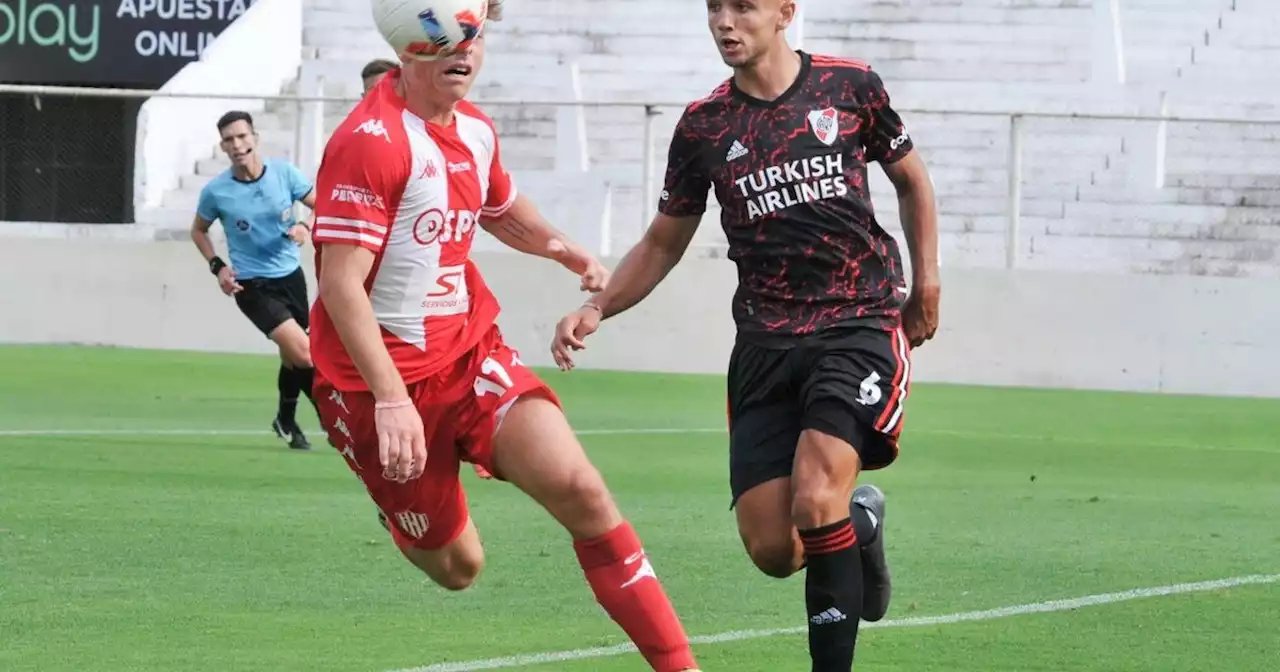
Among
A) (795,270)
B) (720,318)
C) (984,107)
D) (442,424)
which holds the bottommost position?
(720,318)

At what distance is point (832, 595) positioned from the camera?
21.5 feet

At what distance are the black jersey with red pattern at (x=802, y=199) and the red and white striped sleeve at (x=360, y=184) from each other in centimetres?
112

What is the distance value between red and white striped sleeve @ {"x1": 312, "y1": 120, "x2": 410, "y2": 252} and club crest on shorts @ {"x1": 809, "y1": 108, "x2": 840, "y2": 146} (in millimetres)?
1317

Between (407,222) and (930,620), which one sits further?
(930,620)

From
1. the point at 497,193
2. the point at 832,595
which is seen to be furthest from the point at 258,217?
the point at 832,595

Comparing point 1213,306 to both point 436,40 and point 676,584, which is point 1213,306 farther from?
point 436,40

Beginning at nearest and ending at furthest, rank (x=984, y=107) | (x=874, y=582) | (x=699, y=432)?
(x=874, y=582)
(x=699, y=432)
(x=984, y=107)

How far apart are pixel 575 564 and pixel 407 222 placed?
3164 millimetres

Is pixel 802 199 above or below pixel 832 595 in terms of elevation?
above

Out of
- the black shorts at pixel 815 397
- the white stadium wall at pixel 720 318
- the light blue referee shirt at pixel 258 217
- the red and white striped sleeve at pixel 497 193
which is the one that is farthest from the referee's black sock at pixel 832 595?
the white stadium wall at pixel 720 318

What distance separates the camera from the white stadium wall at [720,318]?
20359 millimetres

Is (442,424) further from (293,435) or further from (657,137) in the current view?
(657,137)

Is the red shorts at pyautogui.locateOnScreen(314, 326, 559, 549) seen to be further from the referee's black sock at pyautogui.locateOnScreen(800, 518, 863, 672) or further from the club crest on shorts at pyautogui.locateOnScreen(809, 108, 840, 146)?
the club crest on shorts at pyautogui.locateOnScreen(809, 108, 840, 146)

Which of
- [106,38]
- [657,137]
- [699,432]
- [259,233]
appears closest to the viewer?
[259,233]
